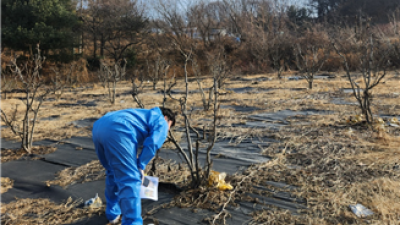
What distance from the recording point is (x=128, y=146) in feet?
7.41

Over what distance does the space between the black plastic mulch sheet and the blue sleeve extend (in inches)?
24.2

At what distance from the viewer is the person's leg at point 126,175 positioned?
222 centimetres

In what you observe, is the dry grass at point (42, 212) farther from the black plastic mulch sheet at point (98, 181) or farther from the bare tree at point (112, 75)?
the bare tree at point (112, 75)

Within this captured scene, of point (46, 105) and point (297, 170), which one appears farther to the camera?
point (46, 105)

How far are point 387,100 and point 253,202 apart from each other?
21.8ft

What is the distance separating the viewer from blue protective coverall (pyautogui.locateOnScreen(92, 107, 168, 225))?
223cm

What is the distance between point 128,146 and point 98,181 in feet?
4.74

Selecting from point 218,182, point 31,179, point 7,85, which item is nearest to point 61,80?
point 7,85

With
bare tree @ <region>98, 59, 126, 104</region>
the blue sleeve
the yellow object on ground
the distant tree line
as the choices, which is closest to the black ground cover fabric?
the blue sleeve

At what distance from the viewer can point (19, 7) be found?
17812 millimetres

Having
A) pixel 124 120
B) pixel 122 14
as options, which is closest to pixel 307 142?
pixel 124 120

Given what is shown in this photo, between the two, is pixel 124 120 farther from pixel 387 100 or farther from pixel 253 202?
pixel 387 100

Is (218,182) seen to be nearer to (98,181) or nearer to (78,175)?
(98,181)

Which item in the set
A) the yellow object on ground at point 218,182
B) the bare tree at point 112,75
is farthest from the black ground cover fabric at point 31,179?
the bare tree at point 112,75
